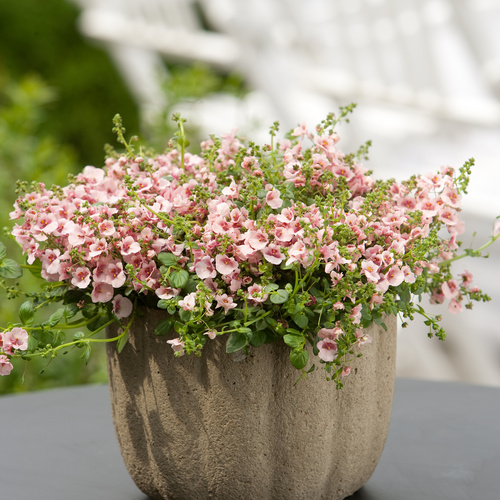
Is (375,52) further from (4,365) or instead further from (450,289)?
(4,365)

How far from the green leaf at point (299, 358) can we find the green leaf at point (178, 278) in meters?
0.14

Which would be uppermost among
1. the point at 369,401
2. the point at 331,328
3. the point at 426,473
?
the point at 331,328

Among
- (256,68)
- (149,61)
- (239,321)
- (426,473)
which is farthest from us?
(149,61)

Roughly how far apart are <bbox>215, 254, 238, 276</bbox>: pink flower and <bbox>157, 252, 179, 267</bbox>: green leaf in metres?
0.06

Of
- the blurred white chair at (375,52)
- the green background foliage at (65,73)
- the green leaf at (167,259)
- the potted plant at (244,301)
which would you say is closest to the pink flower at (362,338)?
the potted plant at (244,301)

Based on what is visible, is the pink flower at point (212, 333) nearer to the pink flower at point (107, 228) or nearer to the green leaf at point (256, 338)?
the green leaf at point (256, 338)

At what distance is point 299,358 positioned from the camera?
0.92 metres

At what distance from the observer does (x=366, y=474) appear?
1.12 m

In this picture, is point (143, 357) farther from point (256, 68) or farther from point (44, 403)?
point (256, 68)

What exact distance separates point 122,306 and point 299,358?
8.8 inches

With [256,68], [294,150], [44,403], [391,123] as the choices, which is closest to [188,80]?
[256,68]

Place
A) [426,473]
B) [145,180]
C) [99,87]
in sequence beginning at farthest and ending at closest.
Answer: [99,87], [426,473], [145,180]

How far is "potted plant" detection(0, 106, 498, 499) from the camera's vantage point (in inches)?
36.6

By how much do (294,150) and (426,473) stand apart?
52 centimetres
